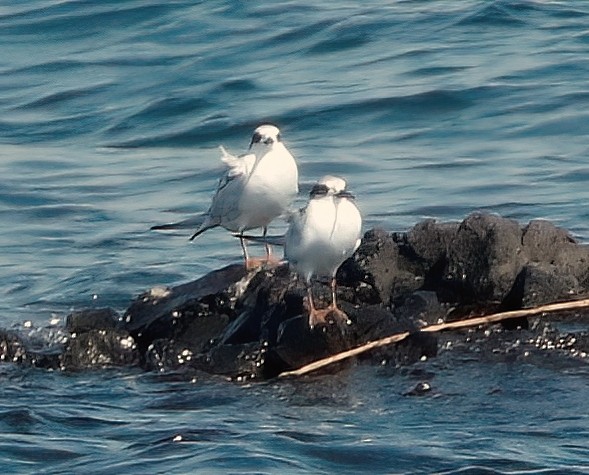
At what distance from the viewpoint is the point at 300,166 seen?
38.1 ft

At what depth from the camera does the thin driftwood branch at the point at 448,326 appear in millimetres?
6613

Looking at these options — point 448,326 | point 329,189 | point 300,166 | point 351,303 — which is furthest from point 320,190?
point 300,166

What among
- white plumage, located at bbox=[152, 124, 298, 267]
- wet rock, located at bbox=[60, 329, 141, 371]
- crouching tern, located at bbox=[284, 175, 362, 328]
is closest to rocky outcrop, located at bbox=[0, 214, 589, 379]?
wet rock, located at bbox=[60, 329, 141, 371]

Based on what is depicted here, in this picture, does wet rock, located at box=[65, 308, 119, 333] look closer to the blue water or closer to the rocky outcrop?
the rocky outcrop

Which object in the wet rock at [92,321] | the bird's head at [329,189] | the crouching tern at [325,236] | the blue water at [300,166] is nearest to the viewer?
the blue water at [300,166]

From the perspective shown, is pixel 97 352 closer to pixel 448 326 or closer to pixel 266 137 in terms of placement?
pixel 266 137

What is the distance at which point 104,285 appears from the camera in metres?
8.86

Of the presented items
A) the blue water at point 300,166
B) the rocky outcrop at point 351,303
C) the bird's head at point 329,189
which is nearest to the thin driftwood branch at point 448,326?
the rocky outcrop at point 351,303

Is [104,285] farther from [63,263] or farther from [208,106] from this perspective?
[208,106]

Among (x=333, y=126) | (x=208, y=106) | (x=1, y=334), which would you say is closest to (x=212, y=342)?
(x=1, y=334)

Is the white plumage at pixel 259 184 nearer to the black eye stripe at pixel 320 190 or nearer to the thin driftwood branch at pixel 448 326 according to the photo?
the black eye stripe at pixel 320 190

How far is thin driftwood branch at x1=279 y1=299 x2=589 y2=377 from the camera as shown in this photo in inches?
260

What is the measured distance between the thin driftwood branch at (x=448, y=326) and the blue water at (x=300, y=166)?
16cm

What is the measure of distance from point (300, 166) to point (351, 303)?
4.52 meters
